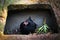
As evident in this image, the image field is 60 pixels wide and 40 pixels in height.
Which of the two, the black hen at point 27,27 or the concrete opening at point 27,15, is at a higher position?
the concrete opening at point 27,15

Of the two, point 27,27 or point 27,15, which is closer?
point 27,27

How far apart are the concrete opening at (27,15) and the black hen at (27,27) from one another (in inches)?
9.0

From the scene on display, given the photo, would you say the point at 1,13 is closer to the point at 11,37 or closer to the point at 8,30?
the point at 8,30

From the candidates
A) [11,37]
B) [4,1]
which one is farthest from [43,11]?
[11,37]

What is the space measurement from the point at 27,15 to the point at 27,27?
0.53m

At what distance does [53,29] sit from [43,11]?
2.24 feet

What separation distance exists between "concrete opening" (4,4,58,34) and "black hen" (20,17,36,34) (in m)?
0.23

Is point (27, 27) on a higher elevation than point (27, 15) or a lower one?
lower

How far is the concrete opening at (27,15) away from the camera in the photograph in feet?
14.3

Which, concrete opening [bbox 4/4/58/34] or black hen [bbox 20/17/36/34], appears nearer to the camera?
black hen [bbox 20/17/36/34]

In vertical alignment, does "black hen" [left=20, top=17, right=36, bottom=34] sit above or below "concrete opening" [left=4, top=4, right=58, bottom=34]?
below

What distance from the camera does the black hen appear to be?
3.99 metres

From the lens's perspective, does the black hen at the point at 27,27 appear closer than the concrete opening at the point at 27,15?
Yes

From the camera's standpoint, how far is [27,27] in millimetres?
4051
